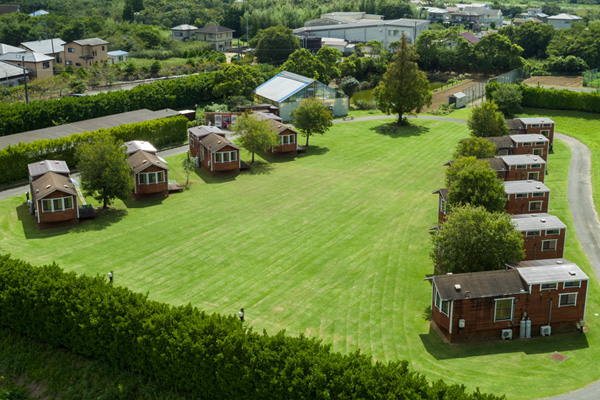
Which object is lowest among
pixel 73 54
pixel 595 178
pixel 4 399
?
pixel 4 399

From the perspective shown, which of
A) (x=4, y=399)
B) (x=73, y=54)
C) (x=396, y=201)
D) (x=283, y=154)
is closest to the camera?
(x=4, y=399)

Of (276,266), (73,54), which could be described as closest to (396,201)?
(276,266)

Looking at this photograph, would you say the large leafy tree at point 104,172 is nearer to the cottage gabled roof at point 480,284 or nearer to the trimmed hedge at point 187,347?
the trimmed hedge at point 187,347

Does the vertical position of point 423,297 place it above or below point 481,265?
below

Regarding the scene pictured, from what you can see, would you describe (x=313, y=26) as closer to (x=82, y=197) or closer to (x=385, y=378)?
(x=82, y=197)

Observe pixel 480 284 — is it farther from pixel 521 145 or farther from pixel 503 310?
pixel 521 145

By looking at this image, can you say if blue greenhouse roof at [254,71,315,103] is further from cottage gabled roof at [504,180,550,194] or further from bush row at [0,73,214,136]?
cottage gabled roof at [504,180,550,194]

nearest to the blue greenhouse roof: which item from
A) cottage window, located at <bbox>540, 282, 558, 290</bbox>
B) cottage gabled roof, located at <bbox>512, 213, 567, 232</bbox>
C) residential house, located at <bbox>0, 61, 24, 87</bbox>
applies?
residential house, located at <bbox>0, 61, 24, 87</bbox>
